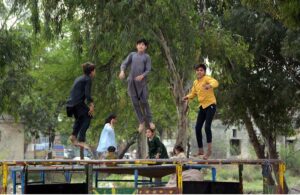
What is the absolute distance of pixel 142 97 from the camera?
34.2ft

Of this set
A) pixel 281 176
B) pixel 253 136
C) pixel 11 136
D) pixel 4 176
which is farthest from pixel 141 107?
pixel 11 136

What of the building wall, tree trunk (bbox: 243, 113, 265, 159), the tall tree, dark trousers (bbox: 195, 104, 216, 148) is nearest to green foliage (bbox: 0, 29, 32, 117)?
the tall tree

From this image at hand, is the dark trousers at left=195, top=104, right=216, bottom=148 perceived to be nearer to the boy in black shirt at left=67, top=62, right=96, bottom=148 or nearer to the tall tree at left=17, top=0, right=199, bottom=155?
the boy in black shirt at left=67, top=62, right=96, bottom=148

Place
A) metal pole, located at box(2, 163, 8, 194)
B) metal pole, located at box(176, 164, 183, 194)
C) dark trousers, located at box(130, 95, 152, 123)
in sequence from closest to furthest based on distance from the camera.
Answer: metal pole, located at box(176, 164, 183, 194), metal pole, located at box(2, 163, 8, 194), dark trousers, located at box(130, 95, 152, 123)

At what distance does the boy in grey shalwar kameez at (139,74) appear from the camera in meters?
10.1

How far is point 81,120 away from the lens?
10.7m

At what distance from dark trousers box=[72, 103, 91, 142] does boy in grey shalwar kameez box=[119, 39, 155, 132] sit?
82cm

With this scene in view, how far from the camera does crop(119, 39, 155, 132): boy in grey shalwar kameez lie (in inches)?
399

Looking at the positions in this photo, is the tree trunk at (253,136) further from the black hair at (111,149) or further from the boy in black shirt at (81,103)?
the boy in black shirt at (81,103)

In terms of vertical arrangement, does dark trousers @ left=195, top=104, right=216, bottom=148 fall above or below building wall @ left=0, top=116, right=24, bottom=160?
below

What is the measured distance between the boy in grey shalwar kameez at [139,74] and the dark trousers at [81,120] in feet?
2.68

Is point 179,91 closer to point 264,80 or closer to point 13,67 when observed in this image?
point 13,67

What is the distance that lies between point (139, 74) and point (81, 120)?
4.24 feet

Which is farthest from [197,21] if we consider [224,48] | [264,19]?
[264,19]
